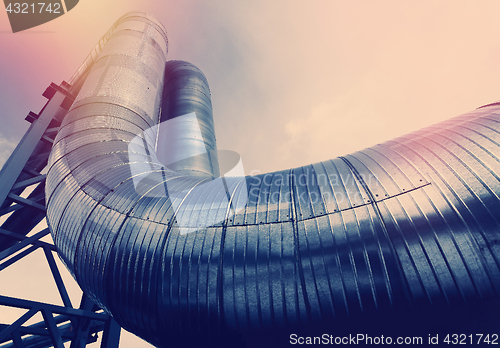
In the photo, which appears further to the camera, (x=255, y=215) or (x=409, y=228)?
(x=255, y=215)

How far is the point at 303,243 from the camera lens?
98.4 inches

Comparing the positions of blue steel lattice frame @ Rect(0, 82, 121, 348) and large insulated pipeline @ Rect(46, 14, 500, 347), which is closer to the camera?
large insulated pipeline @ Rect(46, 14, 500, 347)

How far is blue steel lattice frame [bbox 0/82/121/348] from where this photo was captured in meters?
5.34

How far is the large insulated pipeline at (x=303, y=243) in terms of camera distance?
7.07 feet

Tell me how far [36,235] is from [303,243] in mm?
6595

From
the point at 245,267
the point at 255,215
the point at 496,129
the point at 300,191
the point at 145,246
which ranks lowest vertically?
the point at 245,267

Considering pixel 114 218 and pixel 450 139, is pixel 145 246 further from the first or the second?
pixel 450 139

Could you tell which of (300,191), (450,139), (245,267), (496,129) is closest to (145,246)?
(245,267)

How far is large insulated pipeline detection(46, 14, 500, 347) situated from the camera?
7.07 feet

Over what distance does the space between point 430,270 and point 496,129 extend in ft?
5.50

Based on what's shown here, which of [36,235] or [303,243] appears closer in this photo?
[303,243]

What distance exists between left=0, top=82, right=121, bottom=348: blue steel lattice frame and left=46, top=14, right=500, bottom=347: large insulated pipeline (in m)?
2.58

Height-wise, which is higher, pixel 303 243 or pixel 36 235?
pixel 36 235

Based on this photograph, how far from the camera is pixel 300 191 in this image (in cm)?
292
